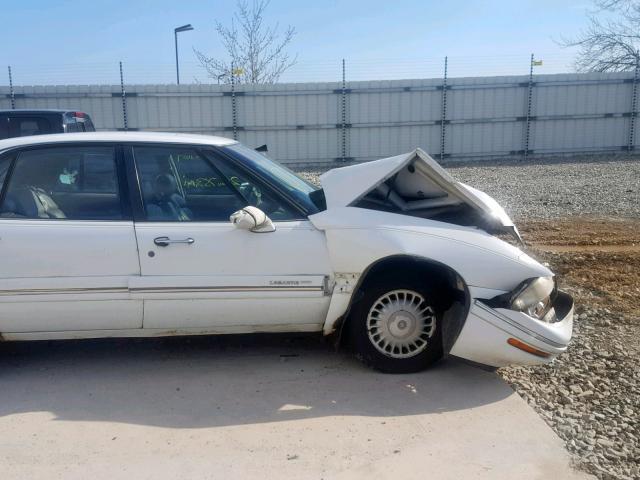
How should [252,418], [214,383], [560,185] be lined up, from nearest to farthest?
[252,418]
[214,383]
[560,185]

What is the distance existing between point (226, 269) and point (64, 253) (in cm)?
102

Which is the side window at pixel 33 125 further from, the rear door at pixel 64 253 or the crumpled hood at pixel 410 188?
the crumpled hood at pixel 410 188

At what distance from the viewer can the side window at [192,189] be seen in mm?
4316

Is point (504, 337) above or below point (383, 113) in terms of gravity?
below

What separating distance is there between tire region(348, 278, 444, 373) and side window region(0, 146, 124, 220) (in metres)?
1.72

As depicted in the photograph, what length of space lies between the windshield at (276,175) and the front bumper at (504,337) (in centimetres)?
125

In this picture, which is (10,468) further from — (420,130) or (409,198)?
(420,130)

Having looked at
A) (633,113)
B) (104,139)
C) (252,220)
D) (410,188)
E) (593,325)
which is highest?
(633,113)

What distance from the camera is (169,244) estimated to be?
4.14m

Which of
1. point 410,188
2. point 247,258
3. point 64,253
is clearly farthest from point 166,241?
point 410,188

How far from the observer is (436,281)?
14.4ft

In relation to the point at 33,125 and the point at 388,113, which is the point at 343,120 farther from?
the point at 33,125

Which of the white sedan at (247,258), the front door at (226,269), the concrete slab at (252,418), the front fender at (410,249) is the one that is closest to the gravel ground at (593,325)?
the concrete slab at (252,418)

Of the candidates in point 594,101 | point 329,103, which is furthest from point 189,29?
point 594,101
